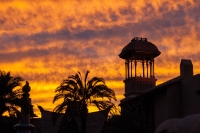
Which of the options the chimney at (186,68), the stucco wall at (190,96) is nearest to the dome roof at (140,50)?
the chimney at (186,68)

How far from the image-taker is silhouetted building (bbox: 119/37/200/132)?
1769 inches

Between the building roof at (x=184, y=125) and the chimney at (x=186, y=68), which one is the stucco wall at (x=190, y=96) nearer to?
the chimney at (x=186, y=68)

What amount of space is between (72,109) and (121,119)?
12.8 ft

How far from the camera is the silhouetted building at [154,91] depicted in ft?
147

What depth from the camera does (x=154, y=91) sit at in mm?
48938

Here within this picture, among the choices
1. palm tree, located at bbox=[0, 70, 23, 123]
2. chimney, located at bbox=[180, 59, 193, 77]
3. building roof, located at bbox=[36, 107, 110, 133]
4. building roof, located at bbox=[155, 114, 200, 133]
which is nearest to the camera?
building roof, located at bbox=[155, 114, 200, 133]

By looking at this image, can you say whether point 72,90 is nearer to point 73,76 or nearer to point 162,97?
point 73,76

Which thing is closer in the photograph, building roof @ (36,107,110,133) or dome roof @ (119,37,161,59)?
dome roof @ (119,37,161,59)

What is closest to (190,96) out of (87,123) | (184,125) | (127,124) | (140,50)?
(127,124)

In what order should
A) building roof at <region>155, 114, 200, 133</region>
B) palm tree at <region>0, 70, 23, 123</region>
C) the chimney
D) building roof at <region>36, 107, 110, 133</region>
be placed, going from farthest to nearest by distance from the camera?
building roof at <region>36, 107, 110, 133</region> → the chimney → palm tree at <region>0, 70, 23, 123</region> → building roof at <region>155, 114, 200, 133</region>

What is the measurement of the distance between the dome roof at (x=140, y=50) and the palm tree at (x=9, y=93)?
1873cm

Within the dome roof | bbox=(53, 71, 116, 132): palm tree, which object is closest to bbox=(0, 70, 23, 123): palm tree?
bbox=(53, 71, 116, 132): palm tree

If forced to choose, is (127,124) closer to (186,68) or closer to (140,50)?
(186,68)

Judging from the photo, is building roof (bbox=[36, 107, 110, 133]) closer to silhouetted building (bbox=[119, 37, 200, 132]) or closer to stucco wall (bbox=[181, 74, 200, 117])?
silhouetted building (bbox=[119, 37, 200, 132])
